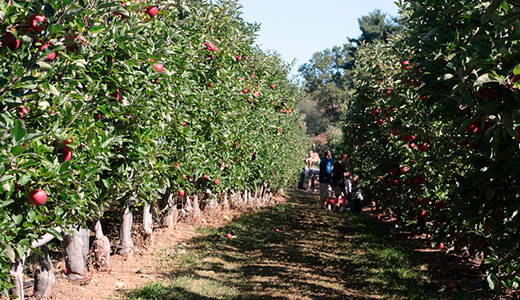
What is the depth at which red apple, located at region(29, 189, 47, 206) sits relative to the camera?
9.32 feet

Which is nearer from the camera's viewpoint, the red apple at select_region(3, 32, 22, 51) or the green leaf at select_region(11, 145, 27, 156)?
the green leaf at select_region(11, 145, 27, 156)

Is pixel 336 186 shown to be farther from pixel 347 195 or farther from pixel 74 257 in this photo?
pixel 74 257

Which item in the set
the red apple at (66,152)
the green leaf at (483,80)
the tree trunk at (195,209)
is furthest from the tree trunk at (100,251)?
the green leaf at (483,80)

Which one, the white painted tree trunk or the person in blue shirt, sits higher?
the person in blue shirt

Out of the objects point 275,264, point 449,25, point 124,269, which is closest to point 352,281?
point 275,264

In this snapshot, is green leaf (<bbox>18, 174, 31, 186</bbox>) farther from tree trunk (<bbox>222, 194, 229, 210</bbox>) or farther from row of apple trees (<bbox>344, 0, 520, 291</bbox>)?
tree trunk (<bbox>222, 194, 229, 210</bbox>)

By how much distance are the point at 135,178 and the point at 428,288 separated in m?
4.16

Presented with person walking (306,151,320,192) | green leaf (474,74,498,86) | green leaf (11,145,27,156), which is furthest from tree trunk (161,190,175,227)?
person walking (306,151,320,192)

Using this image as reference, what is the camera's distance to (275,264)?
7727 mm

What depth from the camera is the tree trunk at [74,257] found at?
544 centimetres

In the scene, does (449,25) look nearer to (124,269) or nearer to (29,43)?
(29,43)

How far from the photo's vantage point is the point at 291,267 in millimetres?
7559

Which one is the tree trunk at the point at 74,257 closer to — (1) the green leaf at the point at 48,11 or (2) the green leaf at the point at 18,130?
(1) the green leaf at the point at 48,11

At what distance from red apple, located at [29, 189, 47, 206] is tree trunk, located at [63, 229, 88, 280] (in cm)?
272
